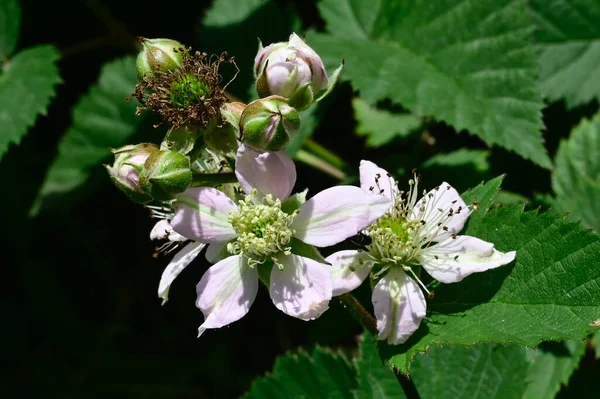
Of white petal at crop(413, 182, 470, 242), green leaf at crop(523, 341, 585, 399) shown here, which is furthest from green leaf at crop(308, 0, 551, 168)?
green leaf at crop(523, 341, 585, 399)

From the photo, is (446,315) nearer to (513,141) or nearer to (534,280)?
(534,280)

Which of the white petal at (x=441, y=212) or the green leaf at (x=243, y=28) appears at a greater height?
the white petal at (x=441, y=212)

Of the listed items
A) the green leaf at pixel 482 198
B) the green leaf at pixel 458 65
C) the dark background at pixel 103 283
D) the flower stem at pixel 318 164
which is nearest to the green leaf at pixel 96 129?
the dark background at pixel 103 283

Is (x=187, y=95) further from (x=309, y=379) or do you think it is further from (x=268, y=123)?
(x=309, y=379)

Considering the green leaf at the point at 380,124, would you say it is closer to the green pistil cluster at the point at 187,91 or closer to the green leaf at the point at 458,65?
the green leaf at the point at 458,65

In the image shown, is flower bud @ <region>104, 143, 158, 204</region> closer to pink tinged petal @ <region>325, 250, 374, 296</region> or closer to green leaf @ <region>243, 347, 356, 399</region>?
pink tinged petal @ <region>325, 250, 374, 296</region>

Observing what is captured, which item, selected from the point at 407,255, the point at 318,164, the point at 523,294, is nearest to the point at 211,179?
the point at 407,255
